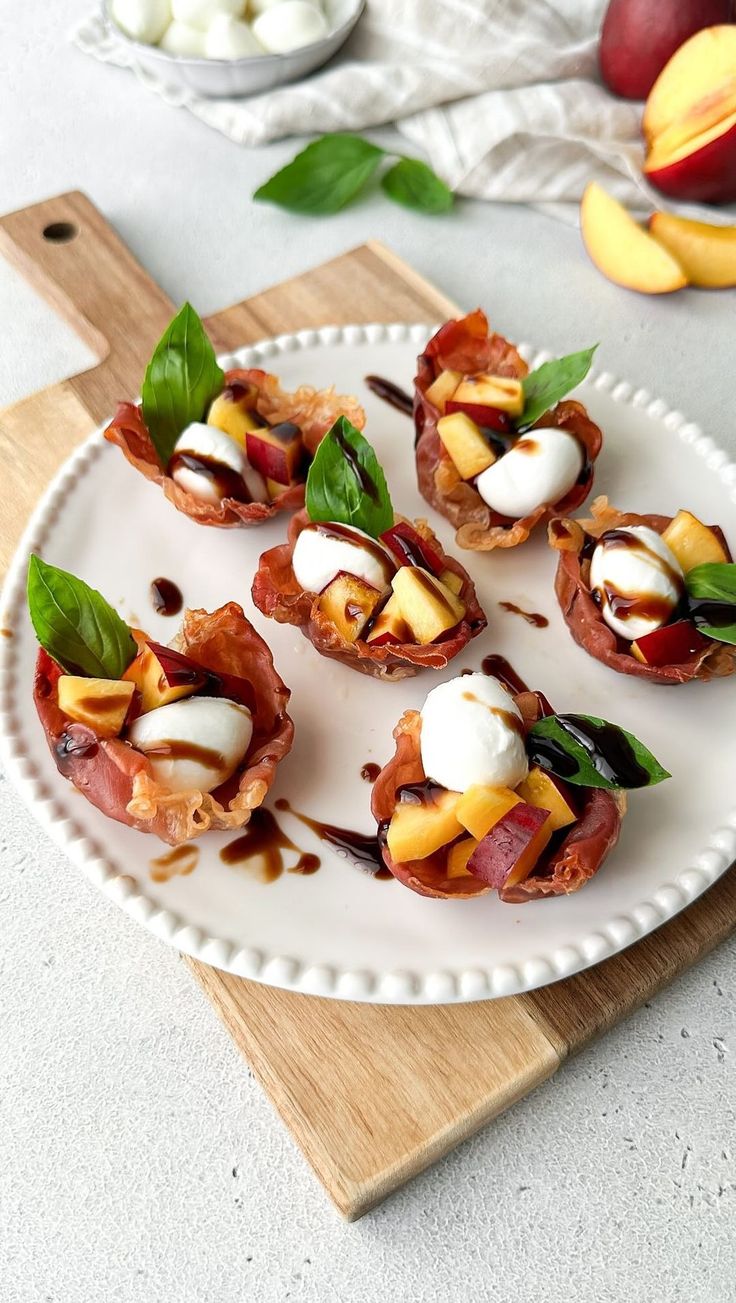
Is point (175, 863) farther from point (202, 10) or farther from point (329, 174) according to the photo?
point (202, 10)

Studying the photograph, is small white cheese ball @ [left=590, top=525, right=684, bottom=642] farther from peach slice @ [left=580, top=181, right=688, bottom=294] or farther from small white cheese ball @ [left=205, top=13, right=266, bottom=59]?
small white cheese ball @ [left=205, top=13, right=266, bottom=59]

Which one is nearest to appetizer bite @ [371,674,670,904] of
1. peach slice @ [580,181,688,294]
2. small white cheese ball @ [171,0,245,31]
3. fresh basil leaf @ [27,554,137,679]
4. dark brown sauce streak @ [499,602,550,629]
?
dark brown sauce streak @ [499,602,550,629]

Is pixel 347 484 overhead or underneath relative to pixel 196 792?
overhead

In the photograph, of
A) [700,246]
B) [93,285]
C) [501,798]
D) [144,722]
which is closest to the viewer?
[501,798]

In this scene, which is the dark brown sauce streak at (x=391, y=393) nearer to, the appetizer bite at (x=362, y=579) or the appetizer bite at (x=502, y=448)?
the appetizer bite at (x=502, y=448)

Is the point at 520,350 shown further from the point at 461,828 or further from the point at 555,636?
the point at 461,828

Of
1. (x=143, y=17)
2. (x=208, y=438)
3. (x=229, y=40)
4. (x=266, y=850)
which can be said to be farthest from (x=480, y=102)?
(x=266, y=850)
